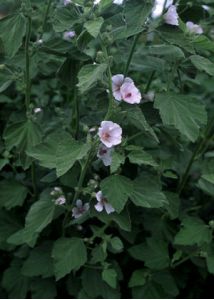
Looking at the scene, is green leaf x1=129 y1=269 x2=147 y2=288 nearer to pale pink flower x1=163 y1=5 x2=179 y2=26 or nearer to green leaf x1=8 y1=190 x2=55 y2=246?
green leaf x1=8 y1=190 x2=55 y2=246

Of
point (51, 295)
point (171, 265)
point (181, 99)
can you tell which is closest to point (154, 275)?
point (171, 265)

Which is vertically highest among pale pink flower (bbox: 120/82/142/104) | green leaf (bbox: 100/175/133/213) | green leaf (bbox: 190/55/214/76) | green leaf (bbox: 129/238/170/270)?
green leaf (bbox: 190/55/214/76)

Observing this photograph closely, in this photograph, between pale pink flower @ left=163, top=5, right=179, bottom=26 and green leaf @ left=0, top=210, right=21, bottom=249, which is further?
green leaf @ left=0, top=210, right=21, bottom=249

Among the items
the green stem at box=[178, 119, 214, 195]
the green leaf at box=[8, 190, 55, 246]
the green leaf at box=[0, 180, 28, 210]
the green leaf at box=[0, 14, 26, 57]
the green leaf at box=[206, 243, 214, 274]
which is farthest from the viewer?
the green stem at box=[178, 119, 214, 195]

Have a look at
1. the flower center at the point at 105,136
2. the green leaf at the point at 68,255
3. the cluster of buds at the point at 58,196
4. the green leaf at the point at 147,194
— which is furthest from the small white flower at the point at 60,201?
the flower center at the point at 105,136

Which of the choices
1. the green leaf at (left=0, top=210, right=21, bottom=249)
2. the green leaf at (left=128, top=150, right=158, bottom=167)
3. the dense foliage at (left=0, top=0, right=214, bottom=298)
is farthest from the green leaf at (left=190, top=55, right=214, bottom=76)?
the green leaf at (left=0, top=210, right=21, bottom=249)

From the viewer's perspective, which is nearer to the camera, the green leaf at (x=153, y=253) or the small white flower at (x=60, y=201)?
the small white flower at (x=60, y=201)

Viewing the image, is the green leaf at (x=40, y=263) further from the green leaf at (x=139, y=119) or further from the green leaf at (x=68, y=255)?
the green leaf at (x=139, y=119)
